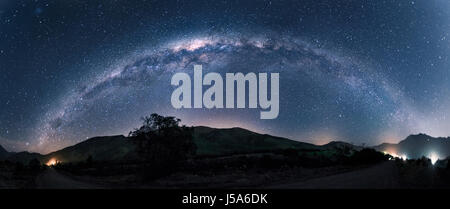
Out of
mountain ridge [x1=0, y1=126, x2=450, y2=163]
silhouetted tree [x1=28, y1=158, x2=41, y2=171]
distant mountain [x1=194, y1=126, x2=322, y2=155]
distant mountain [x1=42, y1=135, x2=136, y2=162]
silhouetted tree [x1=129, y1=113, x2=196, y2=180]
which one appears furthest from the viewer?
distant mountain [x1=194, y1=126, x2=322, y2=155]

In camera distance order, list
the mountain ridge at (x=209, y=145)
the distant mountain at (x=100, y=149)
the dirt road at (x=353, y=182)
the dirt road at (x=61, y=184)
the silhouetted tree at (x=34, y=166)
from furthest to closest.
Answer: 1. the mountain ridge at (x=209, y=145)
2. the distant mountain at (x=100, y=149)
3. the silhouetted tree at (x=34, y=166)
4. the dirt road at (x=61, y=184)
5. the dirt road at (x=353, y=182)

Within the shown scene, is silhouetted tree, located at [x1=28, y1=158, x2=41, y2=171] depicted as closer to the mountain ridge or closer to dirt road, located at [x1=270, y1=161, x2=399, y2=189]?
dirt road, located at [x1=270, y1=161, x2=399, y2=189]

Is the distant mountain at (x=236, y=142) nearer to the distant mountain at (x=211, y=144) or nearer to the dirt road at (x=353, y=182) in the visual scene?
the distant mountain at (x=211, y=144)

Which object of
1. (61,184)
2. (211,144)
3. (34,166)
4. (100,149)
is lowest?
(61,184)

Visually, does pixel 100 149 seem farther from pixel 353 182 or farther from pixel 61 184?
pixel 353 182

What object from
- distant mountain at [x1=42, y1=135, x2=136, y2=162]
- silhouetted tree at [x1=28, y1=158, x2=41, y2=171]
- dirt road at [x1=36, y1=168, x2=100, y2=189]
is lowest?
dirt road at [x1=36, y1=168, x2=100, y2=189]

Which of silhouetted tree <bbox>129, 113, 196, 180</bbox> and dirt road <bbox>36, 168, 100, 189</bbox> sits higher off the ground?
silhouetted tree <bbox>129, 113, 196, 180</bbox>

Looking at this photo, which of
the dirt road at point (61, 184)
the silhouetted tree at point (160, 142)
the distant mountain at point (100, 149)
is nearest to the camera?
the dirt road at point (61, 184)

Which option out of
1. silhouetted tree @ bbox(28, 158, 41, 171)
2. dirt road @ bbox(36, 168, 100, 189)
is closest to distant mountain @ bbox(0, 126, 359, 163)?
silhouetted tree @ bbox(28, 158, 41, 171)

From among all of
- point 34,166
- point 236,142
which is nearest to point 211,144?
point 236,142

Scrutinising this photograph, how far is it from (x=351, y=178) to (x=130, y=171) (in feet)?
68.2

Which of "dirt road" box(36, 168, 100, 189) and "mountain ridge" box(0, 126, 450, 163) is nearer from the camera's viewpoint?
"dirt road" box(36, 168, 100, 189)

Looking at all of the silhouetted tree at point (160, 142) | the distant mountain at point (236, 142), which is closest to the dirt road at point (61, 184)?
the silhouetted tree at point (160, 142)
